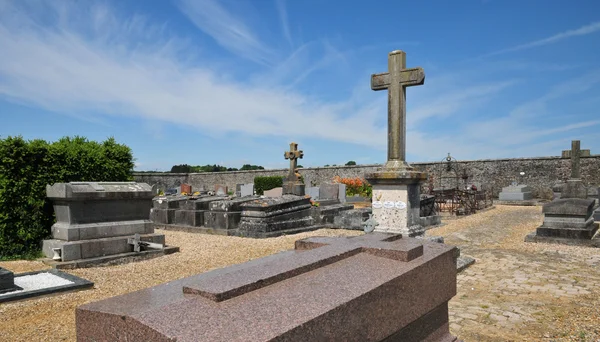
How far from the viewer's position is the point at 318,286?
218 centimetres

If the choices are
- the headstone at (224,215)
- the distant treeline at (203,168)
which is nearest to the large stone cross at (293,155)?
the headstone at (224,215)

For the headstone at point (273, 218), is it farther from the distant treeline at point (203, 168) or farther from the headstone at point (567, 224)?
the distant treeline at point (203, 168)

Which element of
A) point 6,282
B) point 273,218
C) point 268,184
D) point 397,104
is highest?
point 397,104

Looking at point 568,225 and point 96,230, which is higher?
point 96,230

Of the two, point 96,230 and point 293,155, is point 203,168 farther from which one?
point 96,230

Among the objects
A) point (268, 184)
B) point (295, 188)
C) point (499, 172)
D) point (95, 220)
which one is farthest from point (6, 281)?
point (499, 172)

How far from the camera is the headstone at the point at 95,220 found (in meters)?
6.64

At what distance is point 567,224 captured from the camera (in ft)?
28.0

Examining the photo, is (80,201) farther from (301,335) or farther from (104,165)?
(301,335)

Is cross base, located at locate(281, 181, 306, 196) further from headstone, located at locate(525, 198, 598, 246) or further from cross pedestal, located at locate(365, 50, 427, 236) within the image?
headstone, located at locate(525, 198, 598, 246)

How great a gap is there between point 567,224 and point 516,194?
494 inches

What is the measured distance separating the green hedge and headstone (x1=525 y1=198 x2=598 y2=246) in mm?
9940

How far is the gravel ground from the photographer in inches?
148

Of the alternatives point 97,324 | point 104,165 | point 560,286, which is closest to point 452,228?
point 560,286
